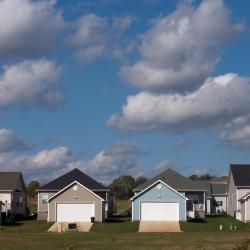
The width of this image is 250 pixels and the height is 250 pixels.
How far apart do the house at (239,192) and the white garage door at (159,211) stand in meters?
7.53

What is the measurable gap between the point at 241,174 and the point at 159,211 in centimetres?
1473

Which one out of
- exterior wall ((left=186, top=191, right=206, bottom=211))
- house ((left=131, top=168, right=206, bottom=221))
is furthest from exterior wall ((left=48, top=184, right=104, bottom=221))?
exterior wall ((left=186, top=191, right=206, bottom=211))

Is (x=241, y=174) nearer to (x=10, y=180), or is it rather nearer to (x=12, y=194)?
(x=12, y=194)

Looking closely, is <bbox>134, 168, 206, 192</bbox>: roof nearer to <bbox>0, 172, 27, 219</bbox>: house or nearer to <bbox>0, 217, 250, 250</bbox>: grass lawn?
<bbox>0, 217, 250, 250</bbox>: grass lawn

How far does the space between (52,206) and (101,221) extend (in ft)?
17.3

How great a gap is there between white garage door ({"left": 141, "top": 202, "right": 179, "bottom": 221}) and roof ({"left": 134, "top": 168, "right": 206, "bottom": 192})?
5.69 meters

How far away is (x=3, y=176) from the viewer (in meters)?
78.2

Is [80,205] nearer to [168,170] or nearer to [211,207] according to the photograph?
[168,170]

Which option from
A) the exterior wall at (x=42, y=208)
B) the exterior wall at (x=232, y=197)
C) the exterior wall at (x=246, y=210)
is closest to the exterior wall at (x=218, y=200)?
the exterior wall at (x=232, y=197)

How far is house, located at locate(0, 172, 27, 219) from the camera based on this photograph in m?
73.5

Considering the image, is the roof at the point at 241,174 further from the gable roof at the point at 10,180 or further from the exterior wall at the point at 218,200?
the gable roof at the point at 10,180

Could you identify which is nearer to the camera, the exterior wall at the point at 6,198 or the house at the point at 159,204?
the house at the point at 159,204

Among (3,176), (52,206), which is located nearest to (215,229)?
(52,206)

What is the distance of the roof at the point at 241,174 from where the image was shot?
7269 cm
